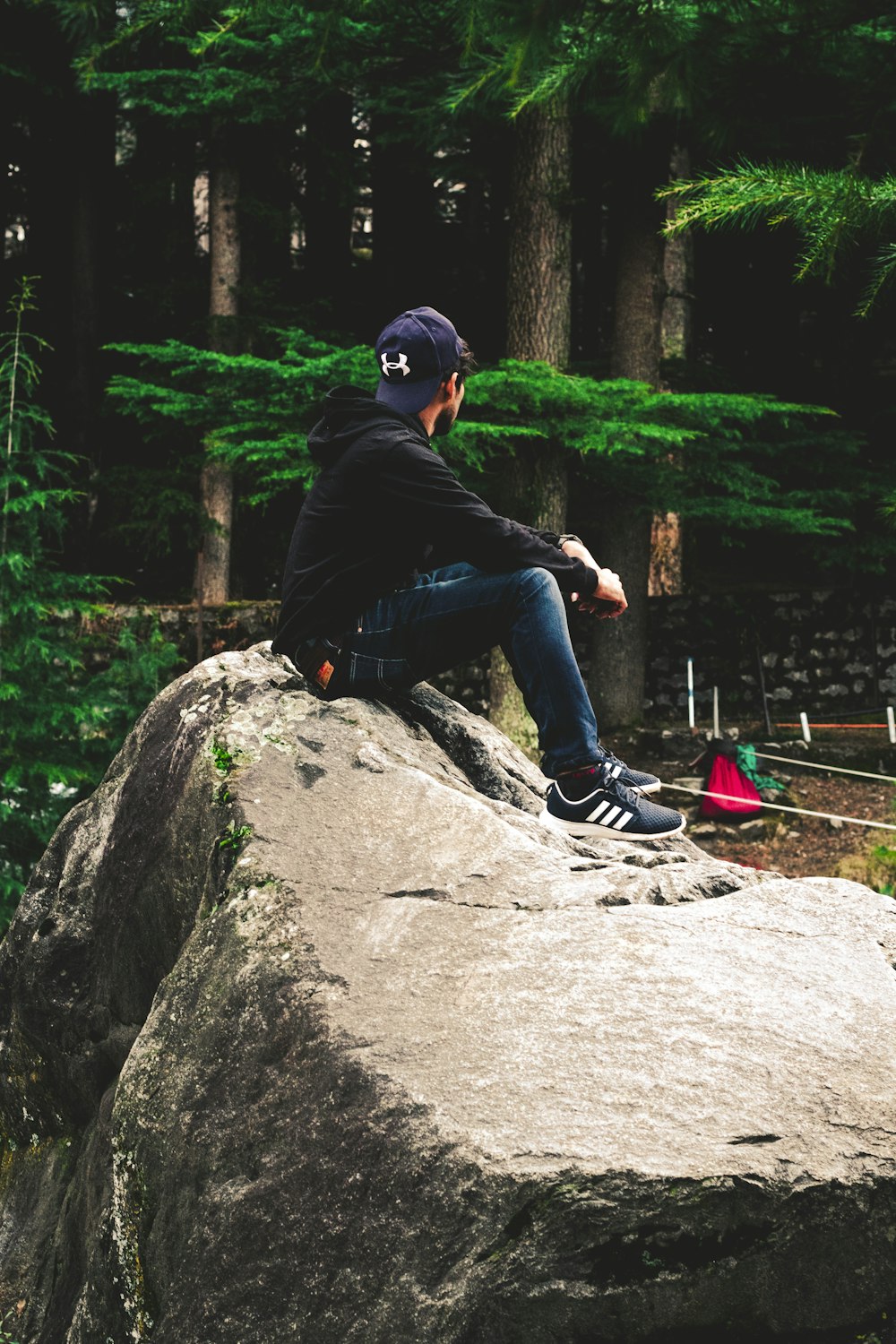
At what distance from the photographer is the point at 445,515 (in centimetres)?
371

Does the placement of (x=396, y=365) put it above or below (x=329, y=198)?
below

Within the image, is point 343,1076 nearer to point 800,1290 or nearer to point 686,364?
point 800,1290

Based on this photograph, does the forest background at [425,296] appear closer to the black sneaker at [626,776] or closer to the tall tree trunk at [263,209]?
the tall tree trunk at [263,209]

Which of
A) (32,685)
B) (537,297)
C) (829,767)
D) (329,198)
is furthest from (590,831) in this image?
(329,198)

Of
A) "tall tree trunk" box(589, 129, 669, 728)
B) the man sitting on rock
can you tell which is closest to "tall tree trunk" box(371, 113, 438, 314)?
"tall tree trunk" box(589, 129, 669, 728)

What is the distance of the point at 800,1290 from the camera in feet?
7.36

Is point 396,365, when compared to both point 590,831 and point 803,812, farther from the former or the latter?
point 803,812

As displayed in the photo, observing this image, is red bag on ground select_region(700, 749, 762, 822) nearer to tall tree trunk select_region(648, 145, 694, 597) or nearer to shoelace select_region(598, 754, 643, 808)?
tall tree trunk select_region(648, 145, 694, 597)

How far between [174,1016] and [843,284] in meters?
14.3

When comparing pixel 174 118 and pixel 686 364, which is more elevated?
pixel 174 118

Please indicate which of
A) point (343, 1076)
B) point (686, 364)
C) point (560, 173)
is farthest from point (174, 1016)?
point (686, 364)

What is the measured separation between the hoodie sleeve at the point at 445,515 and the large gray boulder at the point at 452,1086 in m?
0.64

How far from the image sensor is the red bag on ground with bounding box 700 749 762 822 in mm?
10734

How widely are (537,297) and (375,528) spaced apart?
25.6 feet
